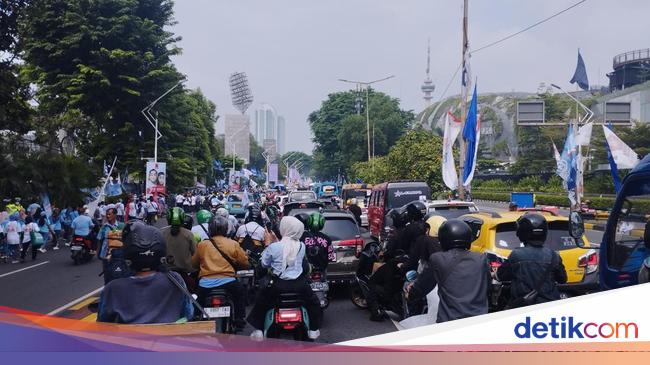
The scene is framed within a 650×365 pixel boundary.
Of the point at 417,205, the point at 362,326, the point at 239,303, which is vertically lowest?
the point at 362,326

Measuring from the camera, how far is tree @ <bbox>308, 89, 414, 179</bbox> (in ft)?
204

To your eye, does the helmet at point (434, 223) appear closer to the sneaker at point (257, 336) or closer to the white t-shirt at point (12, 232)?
the sneaker at point (257, 336)

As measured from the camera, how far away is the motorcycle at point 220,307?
616 cm

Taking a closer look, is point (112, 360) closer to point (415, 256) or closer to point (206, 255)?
point (206, 255)


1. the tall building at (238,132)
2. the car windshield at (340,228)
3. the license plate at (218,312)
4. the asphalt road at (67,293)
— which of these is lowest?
Answer: the asphalt road at (67,293)

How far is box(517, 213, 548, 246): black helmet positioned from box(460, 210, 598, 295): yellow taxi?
3.06m

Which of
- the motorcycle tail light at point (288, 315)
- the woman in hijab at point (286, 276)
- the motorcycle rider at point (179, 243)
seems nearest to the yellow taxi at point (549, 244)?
the woman in hijab at point (286, 276)

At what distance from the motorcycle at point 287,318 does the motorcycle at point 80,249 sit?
12.0 meters

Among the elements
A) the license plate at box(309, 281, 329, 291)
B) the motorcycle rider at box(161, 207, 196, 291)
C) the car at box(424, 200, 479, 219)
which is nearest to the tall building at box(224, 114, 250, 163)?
the car at box(424, 200, 479, 219)

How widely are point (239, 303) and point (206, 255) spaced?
0.66 m

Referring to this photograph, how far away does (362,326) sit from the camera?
26.5ft

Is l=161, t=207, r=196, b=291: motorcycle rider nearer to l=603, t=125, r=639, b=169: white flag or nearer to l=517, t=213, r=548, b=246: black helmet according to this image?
l=517, t=213, r=548, b=246: black helmet

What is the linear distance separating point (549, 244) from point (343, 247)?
3.68m

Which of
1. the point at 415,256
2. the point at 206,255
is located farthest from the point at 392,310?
the point at 206,255
